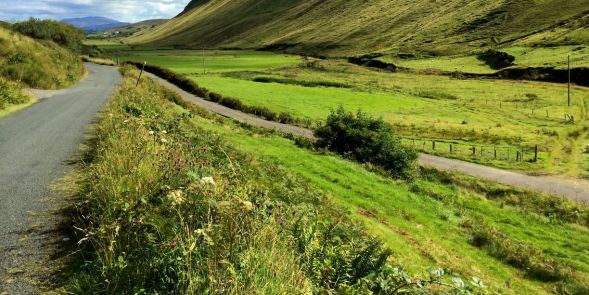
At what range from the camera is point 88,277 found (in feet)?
21.6

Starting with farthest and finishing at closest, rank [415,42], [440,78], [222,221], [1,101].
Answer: [415,42] → [440,78] → [1,101] → [222,221]

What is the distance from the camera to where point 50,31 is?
7869 cm

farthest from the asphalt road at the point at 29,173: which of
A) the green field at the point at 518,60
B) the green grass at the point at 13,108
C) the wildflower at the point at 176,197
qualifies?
the green field at the point at 518,60

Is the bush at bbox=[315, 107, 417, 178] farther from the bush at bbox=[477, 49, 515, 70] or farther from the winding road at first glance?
the bush at bbox=[477, 49, 515, 70]

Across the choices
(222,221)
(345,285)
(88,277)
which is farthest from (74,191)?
(345,285)

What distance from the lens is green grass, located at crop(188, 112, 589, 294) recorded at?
21141mm

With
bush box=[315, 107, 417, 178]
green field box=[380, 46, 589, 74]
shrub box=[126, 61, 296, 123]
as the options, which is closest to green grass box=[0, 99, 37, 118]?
bush box=[315, 107, 417, 178]

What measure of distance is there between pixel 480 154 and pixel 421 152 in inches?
282

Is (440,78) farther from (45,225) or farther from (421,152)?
(45,225)

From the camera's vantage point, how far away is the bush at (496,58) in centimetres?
13162

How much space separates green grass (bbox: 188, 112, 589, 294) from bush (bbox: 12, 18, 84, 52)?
168 ft

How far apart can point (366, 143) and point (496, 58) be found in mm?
113639

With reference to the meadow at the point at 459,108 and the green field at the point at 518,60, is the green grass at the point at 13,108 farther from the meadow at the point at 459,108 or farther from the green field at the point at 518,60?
the green field at the point at 518,60

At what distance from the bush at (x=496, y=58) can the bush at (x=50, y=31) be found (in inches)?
4250
